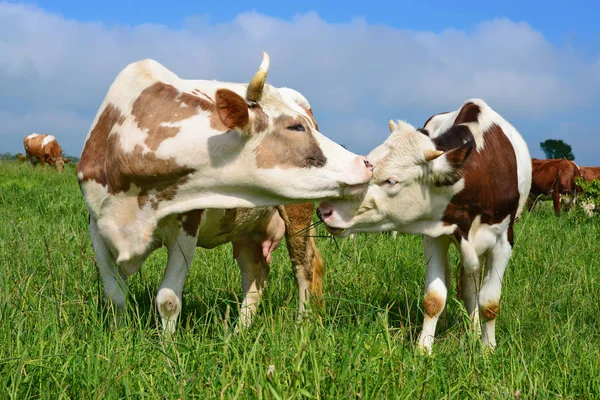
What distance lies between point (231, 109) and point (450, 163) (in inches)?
60.2

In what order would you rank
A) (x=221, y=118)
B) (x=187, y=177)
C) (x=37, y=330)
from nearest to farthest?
1. (x=37, y=330)
2. (x=221, y=118)
3. (x=187, y=177)

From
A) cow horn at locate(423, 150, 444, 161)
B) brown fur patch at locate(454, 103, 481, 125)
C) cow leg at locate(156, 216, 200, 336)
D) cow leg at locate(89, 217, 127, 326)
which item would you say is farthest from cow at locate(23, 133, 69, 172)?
cow horn at locate(423, 150, 444, 161)

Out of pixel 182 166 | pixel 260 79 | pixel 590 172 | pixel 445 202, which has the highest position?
pixel 590 172

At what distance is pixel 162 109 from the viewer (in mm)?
3896

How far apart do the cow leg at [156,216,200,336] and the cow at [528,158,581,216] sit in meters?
14.8

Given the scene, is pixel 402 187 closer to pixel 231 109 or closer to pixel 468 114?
pixel 468 114

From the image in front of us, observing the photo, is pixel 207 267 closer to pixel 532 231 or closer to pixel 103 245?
pixel 103 245

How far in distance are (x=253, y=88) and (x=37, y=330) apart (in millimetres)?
1716

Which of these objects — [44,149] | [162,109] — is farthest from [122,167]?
[44,149]

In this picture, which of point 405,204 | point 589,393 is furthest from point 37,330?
point 589,393

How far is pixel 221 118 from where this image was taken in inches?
141

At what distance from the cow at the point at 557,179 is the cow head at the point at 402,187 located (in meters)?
13.8

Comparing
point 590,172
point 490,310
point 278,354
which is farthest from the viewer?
point 590,172

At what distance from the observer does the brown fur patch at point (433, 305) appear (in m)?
4.39
